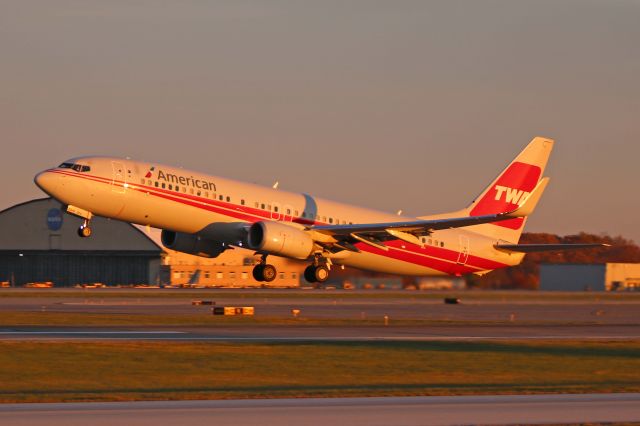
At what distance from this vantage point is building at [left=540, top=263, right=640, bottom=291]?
9988 centimetres

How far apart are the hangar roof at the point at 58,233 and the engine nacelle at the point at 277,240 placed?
56.2 m

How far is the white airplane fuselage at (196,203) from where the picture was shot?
4916 centimetres

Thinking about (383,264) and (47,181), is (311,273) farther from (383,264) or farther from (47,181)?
(47,181)

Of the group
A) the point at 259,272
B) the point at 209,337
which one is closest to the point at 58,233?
the point at 259,272

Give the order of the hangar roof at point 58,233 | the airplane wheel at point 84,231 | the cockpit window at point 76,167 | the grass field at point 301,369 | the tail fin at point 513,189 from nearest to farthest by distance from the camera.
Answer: the grass field at point 301,369
the airplane wheel at point 84,231
the cockpit window at point 76,167
the tail fin at point 513,189
the hangar roof at point 58,233

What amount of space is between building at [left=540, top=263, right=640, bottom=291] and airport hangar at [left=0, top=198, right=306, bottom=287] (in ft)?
79.9

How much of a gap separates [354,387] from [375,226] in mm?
27925

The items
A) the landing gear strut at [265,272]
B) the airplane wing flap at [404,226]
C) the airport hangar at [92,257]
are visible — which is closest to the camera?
the airplane wing flap at [404,226]

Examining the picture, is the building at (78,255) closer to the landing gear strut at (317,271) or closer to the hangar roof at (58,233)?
the hangar roof at (58,233)

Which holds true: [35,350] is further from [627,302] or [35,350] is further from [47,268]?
[47,268]

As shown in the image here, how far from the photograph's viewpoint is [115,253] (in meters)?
108

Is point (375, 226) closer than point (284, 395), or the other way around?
point (284, 395)

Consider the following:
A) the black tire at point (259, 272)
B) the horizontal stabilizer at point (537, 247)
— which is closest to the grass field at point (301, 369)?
the black tire at point (259, 272)

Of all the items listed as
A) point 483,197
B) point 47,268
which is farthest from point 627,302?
point 47,268
